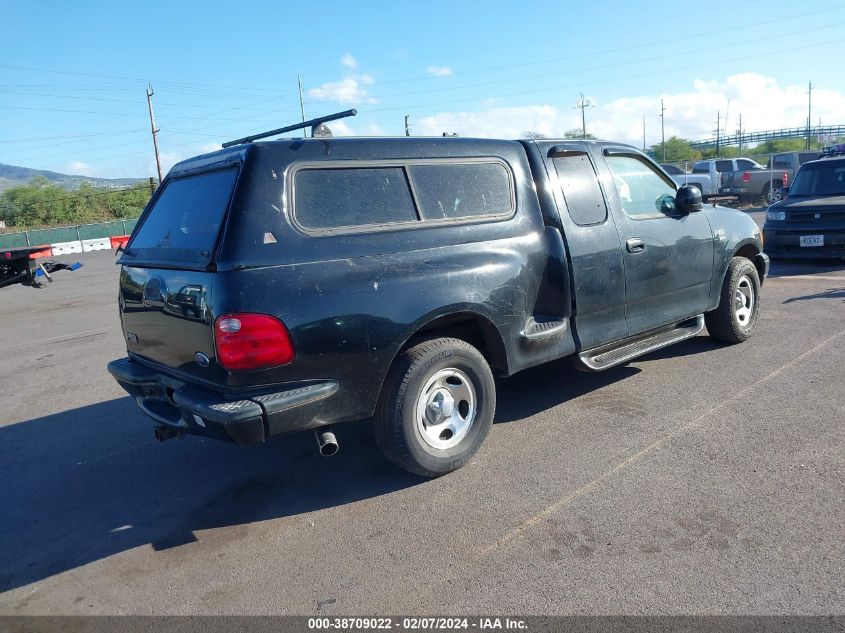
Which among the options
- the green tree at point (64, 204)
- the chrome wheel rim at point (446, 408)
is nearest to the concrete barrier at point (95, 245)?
the green tree at point (64, 204)

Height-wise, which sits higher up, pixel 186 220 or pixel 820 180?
pixel 186 220

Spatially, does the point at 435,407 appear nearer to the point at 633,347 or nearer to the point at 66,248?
the point at 633,347

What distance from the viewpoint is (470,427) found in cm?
419

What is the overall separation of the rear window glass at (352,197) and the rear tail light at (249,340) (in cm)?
60

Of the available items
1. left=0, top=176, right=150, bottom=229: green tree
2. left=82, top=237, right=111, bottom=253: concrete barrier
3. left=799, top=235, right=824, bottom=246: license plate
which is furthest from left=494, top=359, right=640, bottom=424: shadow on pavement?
left=0, top=176, right=150, bottom=229: green tree

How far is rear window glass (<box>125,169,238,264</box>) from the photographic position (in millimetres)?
3643

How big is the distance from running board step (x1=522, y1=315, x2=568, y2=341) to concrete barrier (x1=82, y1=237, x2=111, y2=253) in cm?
3033

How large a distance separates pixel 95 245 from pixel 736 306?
3076 cm

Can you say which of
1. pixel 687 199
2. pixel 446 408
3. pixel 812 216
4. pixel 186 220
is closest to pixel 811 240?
pixel 812 216

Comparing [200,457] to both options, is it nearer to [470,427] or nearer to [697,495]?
[470,427]

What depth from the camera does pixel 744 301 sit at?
257 inches

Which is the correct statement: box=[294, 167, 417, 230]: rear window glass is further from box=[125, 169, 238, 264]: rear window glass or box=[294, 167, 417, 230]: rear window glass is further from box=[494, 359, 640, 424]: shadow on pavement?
box=[494, 359, 640, 424]: shadow on pavement

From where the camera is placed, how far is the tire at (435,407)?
150 inches

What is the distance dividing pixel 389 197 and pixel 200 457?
2.27m
